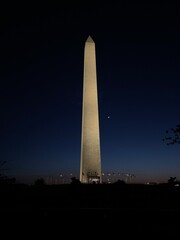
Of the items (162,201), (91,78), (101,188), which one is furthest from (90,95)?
(162,201)

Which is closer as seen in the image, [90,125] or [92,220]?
[92,220]

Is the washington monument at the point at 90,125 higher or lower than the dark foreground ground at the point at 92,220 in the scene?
higher

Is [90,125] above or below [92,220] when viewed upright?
above

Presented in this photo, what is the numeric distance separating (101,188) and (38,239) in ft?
36.0

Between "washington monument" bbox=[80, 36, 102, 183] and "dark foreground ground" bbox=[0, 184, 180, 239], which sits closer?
"dark foreground ground" bbox=[0, 184, 180, 239]

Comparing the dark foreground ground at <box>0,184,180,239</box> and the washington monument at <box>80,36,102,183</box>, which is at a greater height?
the washington monument at <box>80,36,102,183</box>

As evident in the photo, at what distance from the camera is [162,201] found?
16500 millimetres

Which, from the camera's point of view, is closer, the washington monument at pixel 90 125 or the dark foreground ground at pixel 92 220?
the dark foreground ground at pixel 92 220

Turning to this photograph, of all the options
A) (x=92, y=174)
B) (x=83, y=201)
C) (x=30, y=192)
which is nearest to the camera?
(x=83, y=201)

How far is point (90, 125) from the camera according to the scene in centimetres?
2994

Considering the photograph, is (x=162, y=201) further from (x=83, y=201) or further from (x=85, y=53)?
(x=85, y=53)

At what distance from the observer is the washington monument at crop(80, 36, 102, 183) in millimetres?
29422

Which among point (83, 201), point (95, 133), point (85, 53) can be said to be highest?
Result: point (85, 53)

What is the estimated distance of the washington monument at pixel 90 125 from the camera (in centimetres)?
2942
